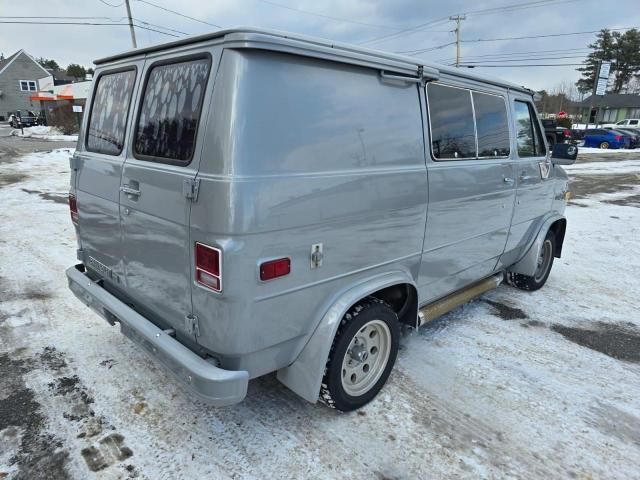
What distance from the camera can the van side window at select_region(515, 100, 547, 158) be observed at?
4312 millimetres

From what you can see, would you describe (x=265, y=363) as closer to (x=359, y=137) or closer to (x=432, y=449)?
(x=432, y=449)

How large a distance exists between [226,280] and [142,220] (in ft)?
2.72

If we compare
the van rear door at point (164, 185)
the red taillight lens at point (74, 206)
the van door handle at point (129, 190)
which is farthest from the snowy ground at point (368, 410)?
the van door handle at point (129, 190)

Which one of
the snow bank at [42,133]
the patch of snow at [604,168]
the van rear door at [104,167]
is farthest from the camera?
the snow bank at [42,133]

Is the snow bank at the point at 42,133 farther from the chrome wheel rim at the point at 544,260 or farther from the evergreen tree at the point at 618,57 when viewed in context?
the evergreen tree at the point at 618,57

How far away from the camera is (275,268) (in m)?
2.22

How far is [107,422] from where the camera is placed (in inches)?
108

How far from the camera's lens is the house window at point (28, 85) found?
55.0 metres

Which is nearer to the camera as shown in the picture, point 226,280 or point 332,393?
point 226,280

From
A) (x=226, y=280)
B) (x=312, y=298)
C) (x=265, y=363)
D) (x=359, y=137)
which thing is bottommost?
(x=265, y=363)

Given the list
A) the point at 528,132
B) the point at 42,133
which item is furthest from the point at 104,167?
the point at 42,133

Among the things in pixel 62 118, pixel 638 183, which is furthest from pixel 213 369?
pixel 62 118

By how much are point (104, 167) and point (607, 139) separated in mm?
34973

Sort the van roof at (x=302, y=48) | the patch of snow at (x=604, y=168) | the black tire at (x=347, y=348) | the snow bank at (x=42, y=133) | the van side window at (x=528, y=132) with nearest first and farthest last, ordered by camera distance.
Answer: the van roof at (x=302, y=48), the black tire at (x=347, y=348), the van side window at (x=528, y=132), the patch of snow at (x=604, y=168), the snow bank at (x=42, y=133)
